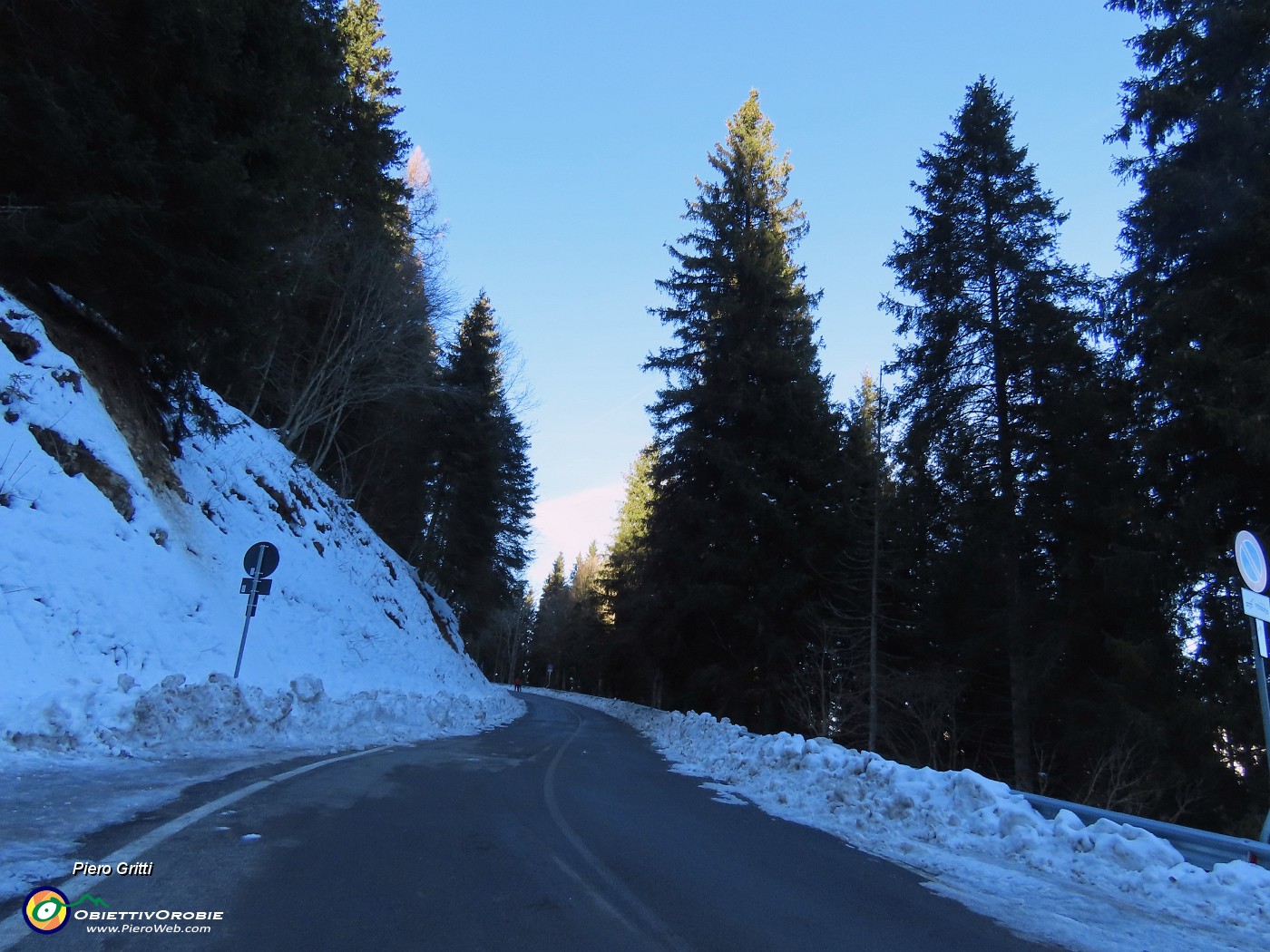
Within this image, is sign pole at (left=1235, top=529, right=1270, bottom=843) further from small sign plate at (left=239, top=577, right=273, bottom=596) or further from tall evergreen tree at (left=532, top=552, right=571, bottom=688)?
tall evergreen tree at (left=532, top=552, right=571, bottom=688)

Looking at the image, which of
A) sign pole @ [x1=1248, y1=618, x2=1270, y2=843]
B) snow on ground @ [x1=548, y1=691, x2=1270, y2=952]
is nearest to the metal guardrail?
snow on ground @ [x1=548, y1=691, x2=1270, y2=952]

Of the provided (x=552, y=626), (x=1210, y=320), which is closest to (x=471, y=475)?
(x=1210, y=320)

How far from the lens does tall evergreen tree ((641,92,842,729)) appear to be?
21.8 meters

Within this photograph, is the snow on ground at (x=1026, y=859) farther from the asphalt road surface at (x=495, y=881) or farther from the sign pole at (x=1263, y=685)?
the sign pole at (x=1263, y=685)

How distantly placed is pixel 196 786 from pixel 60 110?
29.6 feet

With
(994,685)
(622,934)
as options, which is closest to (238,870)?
(622,934)

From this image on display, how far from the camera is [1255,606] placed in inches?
248

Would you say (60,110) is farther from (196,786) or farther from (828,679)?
(828,679)

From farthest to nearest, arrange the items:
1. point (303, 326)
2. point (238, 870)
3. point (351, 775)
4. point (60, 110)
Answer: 1. point (303, 326)
2. point (60, 110)
3. point (351, 775)
4. point (238, 870)

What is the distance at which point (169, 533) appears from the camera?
40.5ft

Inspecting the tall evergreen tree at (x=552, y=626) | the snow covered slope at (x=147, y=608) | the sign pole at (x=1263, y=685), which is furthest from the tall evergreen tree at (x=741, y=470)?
the tall evergreen tree at (x=552, y=626)

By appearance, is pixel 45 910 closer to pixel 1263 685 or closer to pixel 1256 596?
pixel 1263 685
